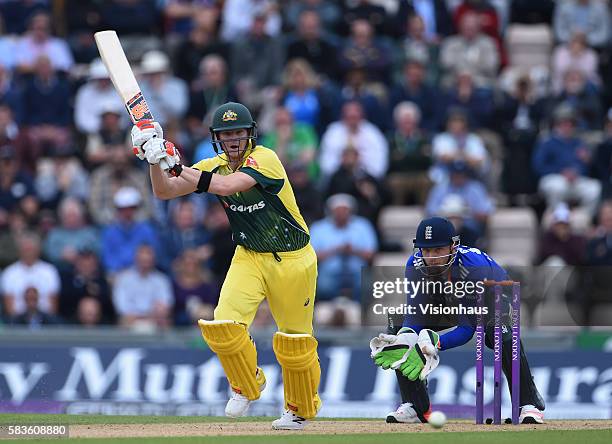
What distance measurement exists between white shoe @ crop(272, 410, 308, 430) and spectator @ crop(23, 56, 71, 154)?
7.85m

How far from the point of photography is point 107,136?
16547 mm

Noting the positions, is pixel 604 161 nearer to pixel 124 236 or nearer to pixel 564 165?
pixel 564 165

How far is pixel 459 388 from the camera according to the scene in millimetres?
12922

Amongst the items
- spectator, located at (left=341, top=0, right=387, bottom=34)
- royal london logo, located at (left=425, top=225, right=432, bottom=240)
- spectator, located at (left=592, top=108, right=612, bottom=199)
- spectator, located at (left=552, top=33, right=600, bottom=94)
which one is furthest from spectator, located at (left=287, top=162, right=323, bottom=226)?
royal london logo, located at (left=425, top=225, right=432, bottom=240)

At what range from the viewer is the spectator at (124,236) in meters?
15.4

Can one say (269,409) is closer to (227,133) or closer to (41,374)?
(41,374)

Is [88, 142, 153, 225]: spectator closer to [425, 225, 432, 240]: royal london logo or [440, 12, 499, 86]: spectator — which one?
[440, 12, 499, 86]: spectator

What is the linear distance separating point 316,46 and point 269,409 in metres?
5.89

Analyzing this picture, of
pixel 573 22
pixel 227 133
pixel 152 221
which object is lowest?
pixel 152 221

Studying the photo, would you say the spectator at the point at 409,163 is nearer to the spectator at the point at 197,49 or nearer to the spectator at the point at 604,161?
the spectator at the point at 604,161

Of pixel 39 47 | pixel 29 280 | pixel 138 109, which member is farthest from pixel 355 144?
→ pixel 138 109

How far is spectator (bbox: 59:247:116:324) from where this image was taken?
15.0 metres

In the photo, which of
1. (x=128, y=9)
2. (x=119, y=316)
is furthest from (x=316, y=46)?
(x=119, y=316)

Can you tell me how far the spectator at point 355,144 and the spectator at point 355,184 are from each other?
25 centimetres
